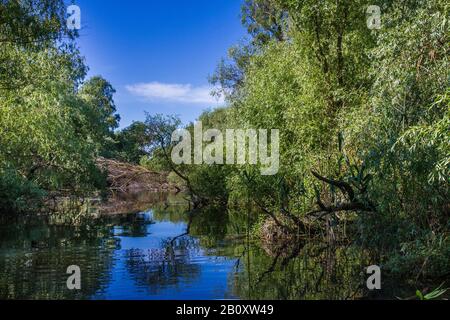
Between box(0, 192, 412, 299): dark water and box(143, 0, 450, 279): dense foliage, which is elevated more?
box(143, 0, 450, 279): dense foliage

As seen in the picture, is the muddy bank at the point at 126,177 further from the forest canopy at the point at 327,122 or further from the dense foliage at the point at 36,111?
the forest canopy at the point at 327,122

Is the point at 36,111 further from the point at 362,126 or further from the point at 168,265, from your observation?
the point at 362,126

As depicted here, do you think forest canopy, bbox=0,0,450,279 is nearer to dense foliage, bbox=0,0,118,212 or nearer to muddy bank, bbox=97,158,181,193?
dense foliage, bbox=0,0,118,212

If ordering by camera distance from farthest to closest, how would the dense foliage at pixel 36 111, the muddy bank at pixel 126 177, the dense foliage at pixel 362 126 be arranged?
the muddy bank at pixel 126 177 < the dense foliage at pixel 36 111 < the dense foliage at pixel 362 126

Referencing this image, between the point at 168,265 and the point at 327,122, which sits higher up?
the point at 327,122

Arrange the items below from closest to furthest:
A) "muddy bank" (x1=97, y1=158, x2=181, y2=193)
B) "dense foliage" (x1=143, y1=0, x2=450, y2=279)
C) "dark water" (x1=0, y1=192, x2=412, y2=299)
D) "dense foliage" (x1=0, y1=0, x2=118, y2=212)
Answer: "dense foliage" (x1=143, y1=0, x2=450, y2=279)
"dark water" (x1=0, y1=192, x2=412, y2=299)
"dense foliage" (x1=0, y1=0, x2=118, y2=212)
"muddy bank" (x1=97, y1=158, x2=181, y2=193)

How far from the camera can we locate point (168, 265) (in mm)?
12055

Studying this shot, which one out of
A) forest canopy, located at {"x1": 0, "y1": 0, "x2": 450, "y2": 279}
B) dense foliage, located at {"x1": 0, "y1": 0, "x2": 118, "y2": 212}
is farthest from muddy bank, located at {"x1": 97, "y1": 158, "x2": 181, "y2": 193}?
forest canopy, located at {"x1": 0, "y1": 0, "x2": 450, "y2": 279}

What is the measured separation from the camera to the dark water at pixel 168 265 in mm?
9422

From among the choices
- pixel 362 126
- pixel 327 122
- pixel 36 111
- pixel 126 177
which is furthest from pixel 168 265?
pixel 126 177

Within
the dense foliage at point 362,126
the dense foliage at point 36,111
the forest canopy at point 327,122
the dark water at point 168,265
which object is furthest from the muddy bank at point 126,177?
the dark water at point 168,265

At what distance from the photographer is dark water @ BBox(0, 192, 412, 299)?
9422 millimetres

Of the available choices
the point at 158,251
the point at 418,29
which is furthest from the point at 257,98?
the point at 418,29

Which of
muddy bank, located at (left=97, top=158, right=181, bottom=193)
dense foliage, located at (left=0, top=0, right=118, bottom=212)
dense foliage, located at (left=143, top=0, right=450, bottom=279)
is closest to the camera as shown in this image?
dense foliage, located at (left=143, top=0, right=450, bottom=279)
